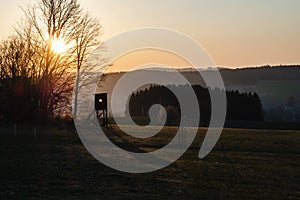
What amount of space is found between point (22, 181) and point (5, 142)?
14.1m

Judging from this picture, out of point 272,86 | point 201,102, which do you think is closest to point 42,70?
point 201,102

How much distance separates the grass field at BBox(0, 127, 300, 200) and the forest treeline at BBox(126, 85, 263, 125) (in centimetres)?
3898

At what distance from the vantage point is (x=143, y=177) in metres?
16.0

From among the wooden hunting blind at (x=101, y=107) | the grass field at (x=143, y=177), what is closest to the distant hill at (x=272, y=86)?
the wooden hunting blind at (x=101, y=107)

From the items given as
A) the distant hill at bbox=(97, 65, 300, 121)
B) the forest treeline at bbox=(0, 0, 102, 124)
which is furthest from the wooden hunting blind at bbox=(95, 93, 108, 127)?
the distant hill at bbox=(97, 65, 300, 121)

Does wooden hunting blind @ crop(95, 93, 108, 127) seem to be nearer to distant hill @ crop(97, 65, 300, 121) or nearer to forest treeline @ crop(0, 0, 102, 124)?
forest treeline @ crop(0, 0, 102, 124)

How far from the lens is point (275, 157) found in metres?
25.2

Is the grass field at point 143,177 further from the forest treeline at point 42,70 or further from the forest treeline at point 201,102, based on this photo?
the forest treeline at point 201,102

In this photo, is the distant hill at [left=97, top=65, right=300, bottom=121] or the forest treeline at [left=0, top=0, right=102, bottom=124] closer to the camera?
the forest treeline at [left=0, top=0, right=102, bottom=124]

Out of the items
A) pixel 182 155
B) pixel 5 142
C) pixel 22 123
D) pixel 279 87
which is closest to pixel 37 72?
pixel 22 123

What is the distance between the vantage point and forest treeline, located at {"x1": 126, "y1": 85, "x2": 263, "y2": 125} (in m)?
67.9

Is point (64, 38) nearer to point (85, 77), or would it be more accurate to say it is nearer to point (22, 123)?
point (85, 77)

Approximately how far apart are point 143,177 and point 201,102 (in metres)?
56.2

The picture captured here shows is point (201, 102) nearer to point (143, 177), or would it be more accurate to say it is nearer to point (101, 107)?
point (101, 107)
